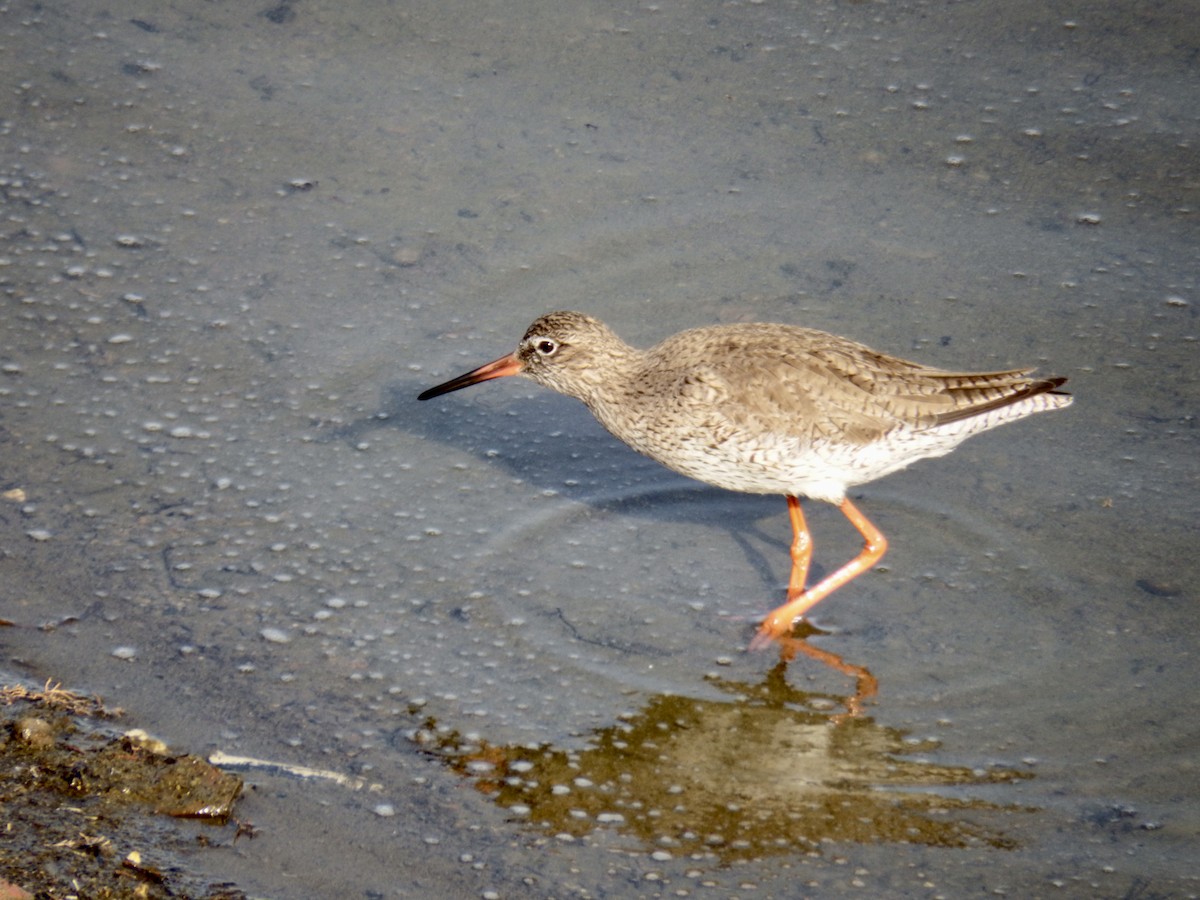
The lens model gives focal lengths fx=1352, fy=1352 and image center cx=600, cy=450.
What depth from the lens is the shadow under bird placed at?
17.5 feet

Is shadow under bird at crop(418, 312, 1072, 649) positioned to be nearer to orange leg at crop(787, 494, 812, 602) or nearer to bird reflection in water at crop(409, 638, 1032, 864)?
orange leg at crop(787, 494, 812, 602)

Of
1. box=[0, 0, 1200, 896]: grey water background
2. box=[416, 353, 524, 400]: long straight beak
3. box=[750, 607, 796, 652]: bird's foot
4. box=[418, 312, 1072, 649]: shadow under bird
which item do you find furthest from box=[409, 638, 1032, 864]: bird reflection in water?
box=[416, 353, 524, 400]: long straight beak

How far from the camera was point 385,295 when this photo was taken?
6895 millimetres

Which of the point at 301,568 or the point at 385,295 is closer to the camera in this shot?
the point at 301,568

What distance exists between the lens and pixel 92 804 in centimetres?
401

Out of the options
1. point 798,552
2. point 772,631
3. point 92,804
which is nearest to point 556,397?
point 798,552

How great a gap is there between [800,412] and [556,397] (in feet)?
5.70

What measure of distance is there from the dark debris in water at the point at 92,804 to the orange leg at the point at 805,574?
7.10ft

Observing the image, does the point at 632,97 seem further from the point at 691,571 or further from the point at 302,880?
the point at 302,880

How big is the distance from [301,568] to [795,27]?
492cm

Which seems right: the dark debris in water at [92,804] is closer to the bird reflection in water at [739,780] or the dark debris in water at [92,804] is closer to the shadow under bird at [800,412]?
the bird reflection in water at [739,780]

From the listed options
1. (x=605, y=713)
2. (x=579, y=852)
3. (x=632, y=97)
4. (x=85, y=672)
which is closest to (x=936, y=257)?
(x=632, y=97)

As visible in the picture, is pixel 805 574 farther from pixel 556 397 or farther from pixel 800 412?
pixel 556 397

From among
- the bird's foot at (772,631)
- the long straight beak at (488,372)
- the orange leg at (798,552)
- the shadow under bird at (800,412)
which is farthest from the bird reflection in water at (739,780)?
the long straight beak at (488,372)
